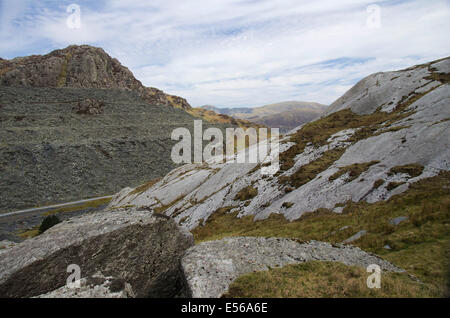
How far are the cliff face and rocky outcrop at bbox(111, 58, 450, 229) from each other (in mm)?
121679

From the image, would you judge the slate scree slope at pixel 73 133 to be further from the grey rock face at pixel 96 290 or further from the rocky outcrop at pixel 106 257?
the grey rock face at pixel 96 290

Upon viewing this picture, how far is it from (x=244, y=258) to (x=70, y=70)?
16526 centimetres

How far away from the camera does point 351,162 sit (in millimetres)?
24625

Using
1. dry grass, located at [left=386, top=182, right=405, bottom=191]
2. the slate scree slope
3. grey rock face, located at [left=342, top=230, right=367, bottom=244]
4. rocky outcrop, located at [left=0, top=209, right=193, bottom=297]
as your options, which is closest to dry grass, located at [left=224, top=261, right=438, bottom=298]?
rocky outcrop, located at [left=0, top=209, right=193, bottom=297]

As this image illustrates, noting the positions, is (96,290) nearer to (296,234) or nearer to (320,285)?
(320,285)

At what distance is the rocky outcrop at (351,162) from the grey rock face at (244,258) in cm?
745

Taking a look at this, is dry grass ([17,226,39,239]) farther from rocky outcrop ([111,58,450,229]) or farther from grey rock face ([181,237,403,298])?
grey rock face ([181,237,403,298])

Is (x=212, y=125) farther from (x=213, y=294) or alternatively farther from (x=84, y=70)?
(x=213, y=294)

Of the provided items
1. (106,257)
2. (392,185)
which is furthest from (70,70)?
(392,185)

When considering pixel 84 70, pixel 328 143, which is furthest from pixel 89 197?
pixel 84 70

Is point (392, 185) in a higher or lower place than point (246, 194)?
higher

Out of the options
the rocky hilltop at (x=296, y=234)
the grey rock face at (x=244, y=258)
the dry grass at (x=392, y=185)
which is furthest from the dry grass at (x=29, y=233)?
the dry grass at (x=392, y=185)

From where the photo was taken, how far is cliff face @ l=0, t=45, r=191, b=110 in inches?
4860

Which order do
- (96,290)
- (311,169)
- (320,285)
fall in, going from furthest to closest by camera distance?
(311,169) → (96,290) → (320,285)
